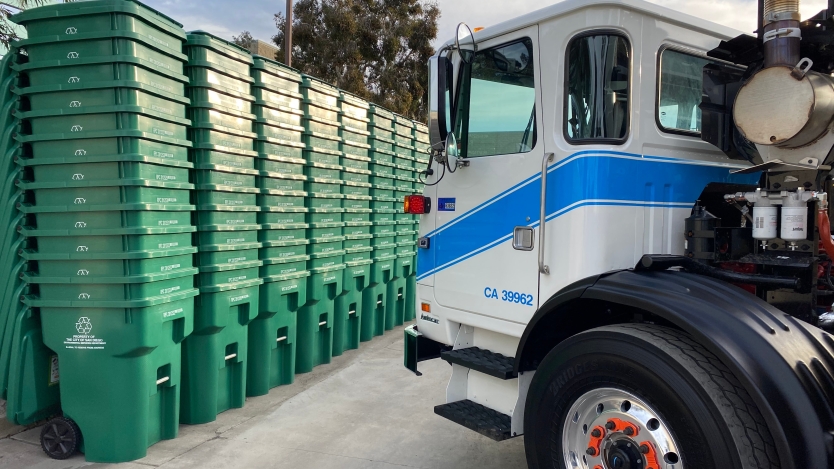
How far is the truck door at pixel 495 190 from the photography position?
10.7 feet

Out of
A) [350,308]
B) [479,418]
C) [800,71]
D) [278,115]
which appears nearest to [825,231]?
[800,71]

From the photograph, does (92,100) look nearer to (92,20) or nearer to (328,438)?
(92,20)

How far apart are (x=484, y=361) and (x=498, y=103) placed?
1407mm

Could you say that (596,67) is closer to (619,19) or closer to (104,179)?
(619,19)

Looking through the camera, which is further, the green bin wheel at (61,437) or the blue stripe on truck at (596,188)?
the green bin wheel at (61,437)

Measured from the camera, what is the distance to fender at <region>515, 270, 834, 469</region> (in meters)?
2.16

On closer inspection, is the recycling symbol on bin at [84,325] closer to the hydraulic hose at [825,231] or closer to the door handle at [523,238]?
the door handle at [523,238]

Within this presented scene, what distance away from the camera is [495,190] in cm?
349

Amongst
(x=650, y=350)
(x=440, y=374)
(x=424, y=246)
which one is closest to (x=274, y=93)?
(x=424, y=246)

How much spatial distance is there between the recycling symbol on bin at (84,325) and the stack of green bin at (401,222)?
4313mm

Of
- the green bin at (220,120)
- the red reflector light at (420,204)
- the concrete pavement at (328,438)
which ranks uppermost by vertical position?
the green bin at (220,120)

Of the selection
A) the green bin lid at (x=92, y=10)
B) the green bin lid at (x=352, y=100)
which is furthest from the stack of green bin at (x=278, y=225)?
the green bin lid at (x=92, y=10)

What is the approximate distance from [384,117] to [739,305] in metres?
5.49

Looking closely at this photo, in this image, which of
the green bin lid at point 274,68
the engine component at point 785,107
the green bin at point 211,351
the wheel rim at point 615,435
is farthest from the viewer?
the green bin lid at point 274,68
